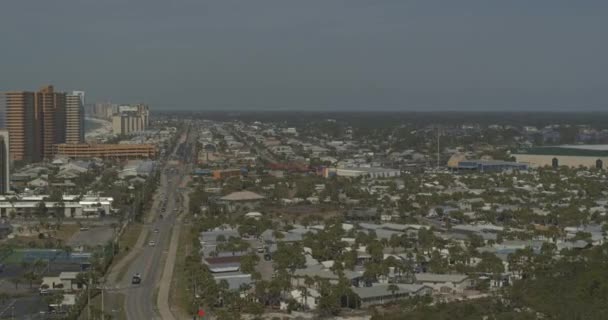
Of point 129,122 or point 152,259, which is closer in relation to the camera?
point 152,259

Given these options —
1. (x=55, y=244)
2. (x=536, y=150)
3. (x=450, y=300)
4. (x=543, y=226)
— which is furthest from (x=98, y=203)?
(x=536, y=150)

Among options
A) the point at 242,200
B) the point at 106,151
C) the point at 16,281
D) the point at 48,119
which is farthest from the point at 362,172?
the point at 16,281

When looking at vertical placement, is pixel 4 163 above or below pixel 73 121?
below

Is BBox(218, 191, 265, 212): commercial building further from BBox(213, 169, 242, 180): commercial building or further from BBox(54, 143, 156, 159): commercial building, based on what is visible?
BBox(54, 143, 156, 159): commercial building

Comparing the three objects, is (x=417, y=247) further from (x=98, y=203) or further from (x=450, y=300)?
(x=98, y=203)

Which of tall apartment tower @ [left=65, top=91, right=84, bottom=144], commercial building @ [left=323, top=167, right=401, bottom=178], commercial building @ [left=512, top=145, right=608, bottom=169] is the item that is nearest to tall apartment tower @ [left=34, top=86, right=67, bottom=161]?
tall apartment tower @ [left=65, top=91, right=84, bottom=144]

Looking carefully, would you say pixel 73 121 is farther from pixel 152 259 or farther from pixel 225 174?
pixel 152 259

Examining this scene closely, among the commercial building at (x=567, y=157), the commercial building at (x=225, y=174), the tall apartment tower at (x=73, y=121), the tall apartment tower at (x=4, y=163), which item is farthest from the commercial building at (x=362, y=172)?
the tall apartment tower at (x=73, y=121)
